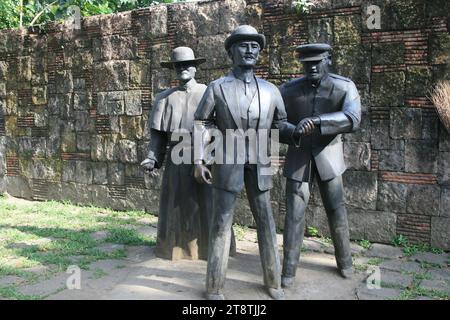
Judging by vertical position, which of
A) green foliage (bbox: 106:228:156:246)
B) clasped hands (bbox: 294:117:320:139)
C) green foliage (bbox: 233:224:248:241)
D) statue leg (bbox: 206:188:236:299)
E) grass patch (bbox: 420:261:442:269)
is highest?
clasped hands (bbox: 294:117:320:139)

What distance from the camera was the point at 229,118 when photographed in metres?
3.43

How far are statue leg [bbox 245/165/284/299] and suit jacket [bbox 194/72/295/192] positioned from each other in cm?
6

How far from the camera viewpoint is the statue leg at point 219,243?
136 inches

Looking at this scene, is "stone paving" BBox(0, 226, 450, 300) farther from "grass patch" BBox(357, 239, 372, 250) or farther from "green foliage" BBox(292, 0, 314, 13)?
"green foliage" BBox(292, 0, 314, 13)

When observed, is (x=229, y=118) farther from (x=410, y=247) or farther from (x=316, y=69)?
(x=410, y=247)

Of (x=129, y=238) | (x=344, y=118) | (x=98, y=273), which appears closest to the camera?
(x=344, y=118)

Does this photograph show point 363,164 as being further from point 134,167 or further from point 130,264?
point 134,167

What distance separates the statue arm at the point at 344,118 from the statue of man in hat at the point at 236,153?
0.26m

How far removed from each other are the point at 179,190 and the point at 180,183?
71 millimetres

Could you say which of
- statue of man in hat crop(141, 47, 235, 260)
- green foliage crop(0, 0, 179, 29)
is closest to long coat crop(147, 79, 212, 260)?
statue of man in hat crop(141, 47, 235, 260)

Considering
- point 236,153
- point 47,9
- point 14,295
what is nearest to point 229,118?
point 236,153

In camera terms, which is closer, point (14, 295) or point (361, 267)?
point (14, 295)

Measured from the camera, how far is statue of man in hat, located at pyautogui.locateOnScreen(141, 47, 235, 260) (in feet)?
14.9

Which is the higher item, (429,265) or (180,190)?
(180,190)
